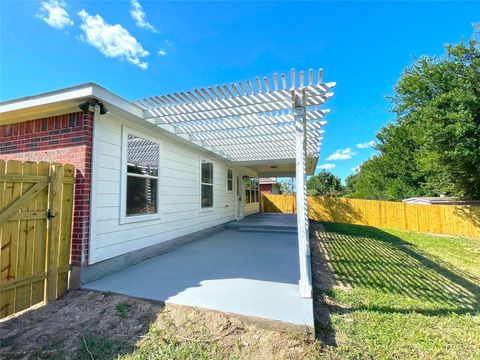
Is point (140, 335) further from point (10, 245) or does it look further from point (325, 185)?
point (325, 185)

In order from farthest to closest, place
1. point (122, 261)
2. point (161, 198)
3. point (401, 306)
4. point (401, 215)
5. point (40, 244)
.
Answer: point (401, 215), point (161, 198), point (122, 261), point (401, 306), point (40, 244)

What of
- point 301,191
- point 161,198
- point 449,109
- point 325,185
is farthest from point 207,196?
point 325,185

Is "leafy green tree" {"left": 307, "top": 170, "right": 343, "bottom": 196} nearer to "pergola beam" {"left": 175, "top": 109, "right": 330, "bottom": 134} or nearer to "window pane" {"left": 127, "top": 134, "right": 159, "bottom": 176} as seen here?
"pergola beam" {"left": 175, "top": 109, "right": 330, "bottom": 134}

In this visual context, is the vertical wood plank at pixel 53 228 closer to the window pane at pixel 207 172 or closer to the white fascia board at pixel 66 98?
the white fascia board at pixel 66 98

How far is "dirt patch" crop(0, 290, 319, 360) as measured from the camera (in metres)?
2.23

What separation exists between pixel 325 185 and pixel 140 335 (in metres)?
36.6

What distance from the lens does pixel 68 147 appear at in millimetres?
3760

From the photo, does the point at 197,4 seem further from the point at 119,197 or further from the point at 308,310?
the point at 308,310

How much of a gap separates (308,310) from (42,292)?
3.39 metres

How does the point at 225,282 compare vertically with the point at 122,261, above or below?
below

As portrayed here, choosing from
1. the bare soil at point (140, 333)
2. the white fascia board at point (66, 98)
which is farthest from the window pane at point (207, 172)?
the bare soil at point (140, 333)

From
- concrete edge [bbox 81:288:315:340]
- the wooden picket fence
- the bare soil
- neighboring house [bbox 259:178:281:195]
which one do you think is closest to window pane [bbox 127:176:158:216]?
the bare soil

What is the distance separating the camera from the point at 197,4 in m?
5.93

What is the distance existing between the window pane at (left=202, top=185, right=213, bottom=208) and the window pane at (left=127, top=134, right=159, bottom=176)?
2.80 m
